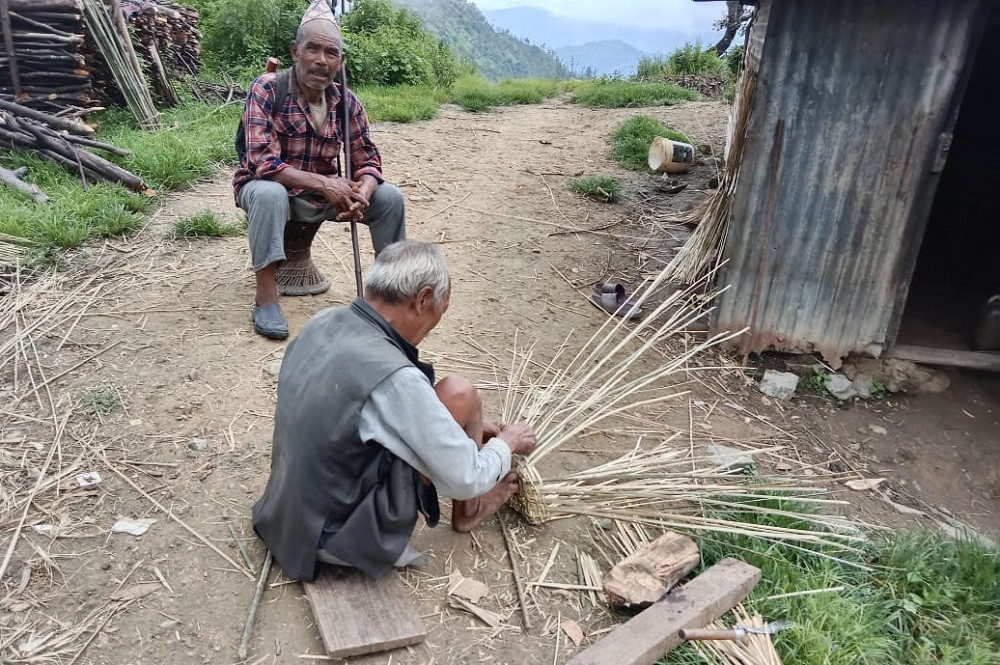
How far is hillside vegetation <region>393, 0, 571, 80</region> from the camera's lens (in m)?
44.4

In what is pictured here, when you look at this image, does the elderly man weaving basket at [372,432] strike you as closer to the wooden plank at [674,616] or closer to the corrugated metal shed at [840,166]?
the wooden plank at [674,616]

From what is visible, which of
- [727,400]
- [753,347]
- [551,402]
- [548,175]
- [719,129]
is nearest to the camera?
[551,402]

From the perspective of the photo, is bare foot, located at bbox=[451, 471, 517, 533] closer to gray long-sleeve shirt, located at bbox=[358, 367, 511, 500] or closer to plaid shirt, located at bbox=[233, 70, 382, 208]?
gray long-sleeve shirt, located at bbox=[358, 367, 511, 500]

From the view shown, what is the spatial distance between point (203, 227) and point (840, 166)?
Result: 4136 mm

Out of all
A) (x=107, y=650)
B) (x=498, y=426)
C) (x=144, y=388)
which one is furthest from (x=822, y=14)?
(x=107, y=650)

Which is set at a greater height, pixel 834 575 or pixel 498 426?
pixel 498 426

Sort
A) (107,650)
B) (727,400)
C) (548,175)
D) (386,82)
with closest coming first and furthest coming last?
→ (107,650) < (727,400) < (548,175) < (386,82)

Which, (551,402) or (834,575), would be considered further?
(551,402)

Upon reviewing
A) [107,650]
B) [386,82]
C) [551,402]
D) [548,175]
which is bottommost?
[107,650]

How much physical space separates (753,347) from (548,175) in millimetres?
3646

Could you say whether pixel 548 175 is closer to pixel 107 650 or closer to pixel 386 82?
pixel 386 82

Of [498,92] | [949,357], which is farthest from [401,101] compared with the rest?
[949,357]

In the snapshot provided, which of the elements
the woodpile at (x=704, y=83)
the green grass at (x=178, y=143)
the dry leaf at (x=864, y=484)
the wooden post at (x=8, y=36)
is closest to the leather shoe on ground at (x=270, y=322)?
the green grass at (x=178, y=143)

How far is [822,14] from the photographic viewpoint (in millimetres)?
3482
